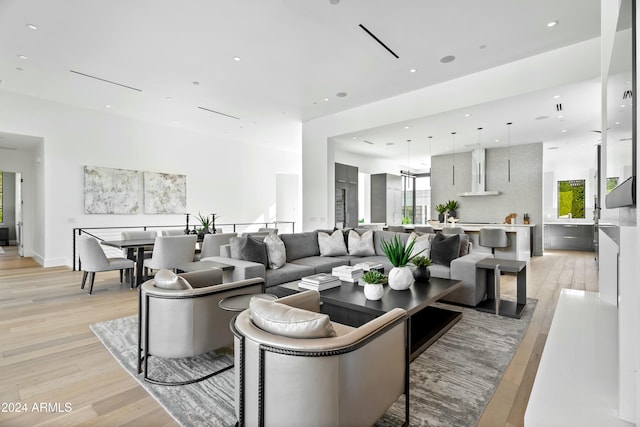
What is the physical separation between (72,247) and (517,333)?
26.9ft

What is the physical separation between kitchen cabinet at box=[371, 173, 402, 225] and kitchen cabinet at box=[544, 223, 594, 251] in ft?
15.7

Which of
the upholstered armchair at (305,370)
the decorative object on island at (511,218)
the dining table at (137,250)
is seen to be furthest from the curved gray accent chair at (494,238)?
the dining table at (137,250)

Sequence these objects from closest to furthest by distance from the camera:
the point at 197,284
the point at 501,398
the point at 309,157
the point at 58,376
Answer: the point at 501,398 < the point at 58,376 < the point at 197,284 < the point at 309,157

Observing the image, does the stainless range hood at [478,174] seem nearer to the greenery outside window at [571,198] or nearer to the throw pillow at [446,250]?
the greenery outside window at [571,198]

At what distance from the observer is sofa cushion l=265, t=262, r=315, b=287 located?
12.4ft

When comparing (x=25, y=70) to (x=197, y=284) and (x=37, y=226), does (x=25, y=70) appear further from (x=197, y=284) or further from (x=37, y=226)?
(x=197, y=284)

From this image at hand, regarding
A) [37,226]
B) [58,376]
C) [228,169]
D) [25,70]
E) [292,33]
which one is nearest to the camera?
[58,376]

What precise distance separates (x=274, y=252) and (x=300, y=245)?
814mm

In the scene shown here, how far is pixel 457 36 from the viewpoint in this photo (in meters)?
3.99

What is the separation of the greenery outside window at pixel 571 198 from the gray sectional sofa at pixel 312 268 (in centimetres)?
887

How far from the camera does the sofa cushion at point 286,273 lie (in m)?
3.78

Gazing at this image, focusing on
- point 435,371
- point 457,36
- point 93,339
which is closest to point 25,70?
point 93,339

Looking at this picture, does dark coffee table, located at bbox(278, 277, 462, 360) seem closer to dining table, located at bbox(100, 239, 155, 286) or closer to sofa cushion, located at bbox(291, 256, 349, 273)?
sofa cushion, located at bbox(291, 256, 349, 273)

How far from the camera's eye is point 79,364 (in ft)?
8.04
